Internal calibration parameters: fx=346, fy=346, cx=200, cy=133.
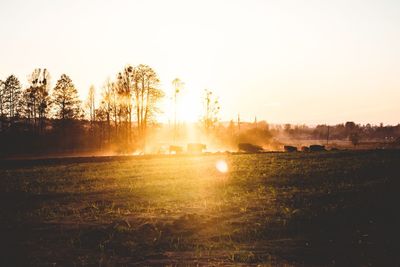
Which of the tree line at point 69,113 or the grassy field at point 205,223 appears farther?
the tree line at point 69,113

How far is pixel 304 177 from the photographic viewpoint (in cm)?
2188

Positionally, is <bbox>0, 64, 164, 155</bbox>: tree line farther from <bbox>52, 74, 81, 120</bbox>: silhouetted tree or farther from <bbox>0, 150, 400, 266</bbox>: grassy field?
<bbox>0, 150, 400, 266</bbox>: grassy field

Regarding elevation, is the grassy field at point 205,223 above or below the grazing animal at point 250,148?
below

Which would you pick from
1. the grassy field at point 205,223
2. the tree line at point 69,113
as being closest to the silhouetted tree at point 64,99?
the tree line at point 69,113

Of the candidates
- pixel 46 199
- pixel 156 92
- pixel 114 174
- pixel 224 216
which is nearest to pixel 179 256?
pixel 224 216

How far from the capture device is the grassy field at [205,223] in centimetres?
890

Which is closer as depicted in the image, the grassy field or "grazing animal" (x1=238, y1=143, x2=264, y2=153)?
the grassy field

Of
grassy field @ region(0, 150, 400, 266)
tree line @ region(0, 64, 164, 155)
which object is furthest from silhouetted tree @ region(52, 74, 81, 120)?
grassy field @ region(0, 150, 400, 266)

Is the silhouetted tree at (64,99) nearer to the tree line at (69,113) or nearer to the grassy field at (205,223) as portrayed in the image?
the tree line at (69,113)

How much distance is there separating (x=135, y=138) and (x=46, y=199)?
43.2 metres

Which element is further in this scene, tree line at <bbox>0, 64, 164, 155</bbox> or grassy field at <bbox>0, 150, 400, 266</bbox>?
tree line at <bbox>0, 64, 164, 155</bbox>

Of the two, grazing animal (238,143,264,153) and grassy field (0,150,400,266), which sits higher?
grazing animal (238,143,264,153)

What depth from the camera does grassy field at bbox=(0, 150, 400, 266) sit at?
890cm

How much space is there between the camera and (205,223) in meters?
11.9
